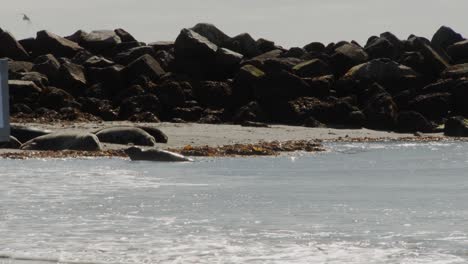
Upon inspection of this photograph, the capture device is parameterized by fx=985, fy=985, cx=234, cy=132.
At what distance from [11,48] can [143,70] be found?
7449mm

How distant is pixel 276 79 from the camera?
33.3m

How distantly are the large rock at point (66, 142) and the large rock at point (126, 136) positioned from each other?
1.04m

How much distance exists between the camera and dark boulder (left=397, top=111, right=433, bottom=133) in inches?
1254

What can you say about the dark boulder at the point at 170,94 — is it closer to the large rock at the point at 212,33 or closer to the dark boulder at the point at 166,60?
the dark boulder at the point at 166,60

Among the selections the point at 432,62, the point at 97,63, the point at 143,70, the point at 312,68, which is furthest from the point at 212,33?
the point at 432,62

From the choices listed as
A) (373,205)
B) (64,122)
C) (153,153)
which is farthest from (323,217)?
(64,122)

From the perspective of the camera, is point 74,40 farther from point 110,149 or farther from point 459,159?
point 459,159

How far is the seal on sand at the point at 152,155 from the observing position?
19.8 meters

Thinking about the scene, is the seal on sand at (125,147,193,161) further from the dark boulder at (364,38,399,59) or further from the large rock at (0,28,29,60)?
the large rock at (0,28,29,60)

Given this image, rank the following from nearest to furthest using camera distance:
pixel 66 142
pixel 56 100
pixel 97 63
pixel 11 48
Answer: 1. pixel 66 142
2. pixel 56 100
3. pixel 97 63
4. pixel 11 48

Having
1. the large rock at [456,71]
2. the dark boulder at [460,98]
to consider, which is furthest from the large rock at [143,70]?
the dark boulder at [460,98]

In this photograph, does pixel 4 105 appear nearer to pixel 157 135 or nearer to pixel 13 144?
pixel 13 144

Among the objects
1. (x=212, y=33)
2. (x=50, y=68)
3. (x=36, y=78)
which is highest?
(x=212, y=33)

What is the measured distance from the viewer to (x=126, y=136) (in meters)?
23.5
